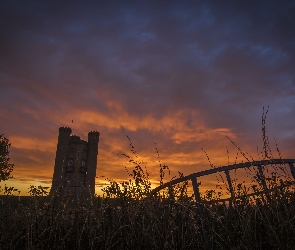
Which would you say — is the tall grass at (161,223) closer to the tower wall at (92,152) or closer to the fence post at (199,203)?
the fence post at (199,203)

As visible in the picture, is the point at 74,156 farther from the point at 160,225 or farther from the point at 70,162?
the point at 160,225

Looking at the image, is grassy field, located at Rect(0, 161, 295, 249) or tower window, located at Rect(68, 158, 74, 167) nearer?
grassy field, located at Rect(0, 161, 295, 249)

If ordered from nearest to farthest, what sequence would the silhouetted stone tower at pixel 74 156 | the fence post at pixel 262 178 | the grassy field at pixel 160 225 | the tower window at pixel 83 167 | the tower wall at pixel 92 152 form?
the grassy field at pixel 160 225 → the fence post at pixel 262 178 → the silhouetted stone tower at pixel 74 156 → the tower window at pixel 83 167 → the tower wall at pixel 92 152

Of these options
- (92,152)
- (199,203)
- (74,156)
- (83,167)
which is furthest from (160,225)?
(92,152)

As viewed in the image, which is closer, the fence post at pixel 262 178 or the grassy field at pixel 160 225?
the grassy field at pixel 160 225

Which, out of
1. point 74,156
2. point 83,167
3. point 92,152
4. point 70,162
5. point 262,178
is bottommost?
point 262,178

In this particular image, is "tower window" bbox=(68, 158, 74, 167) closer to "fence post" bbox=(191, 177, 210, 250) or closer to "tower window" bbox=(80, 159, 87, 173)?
"tower window" bbox=(80, 159, 87, 173)

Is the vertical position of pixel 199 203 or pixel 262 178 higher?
pixel 262 178

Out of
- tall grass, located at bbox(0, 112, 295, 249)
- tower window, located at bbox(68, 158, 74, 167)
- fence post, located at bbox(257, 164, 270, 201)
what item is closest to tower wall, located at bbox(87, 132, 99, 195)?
tower window, located at bbox(68, 158, 74, 167)

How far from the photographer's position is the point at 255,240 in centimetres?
308

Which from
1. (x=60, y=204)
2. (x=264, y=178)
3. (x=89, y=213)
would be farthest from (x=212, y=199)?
(x=60, y=204)

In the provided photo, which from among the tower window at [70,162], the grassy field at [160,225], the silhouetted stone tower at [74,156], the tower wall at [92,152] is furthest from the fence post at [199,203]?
the tower wall at [92,152]

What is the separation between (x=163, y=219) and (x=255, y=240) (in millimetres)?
1181

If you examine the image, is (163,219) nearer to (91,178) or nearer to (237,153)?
(237,153)
